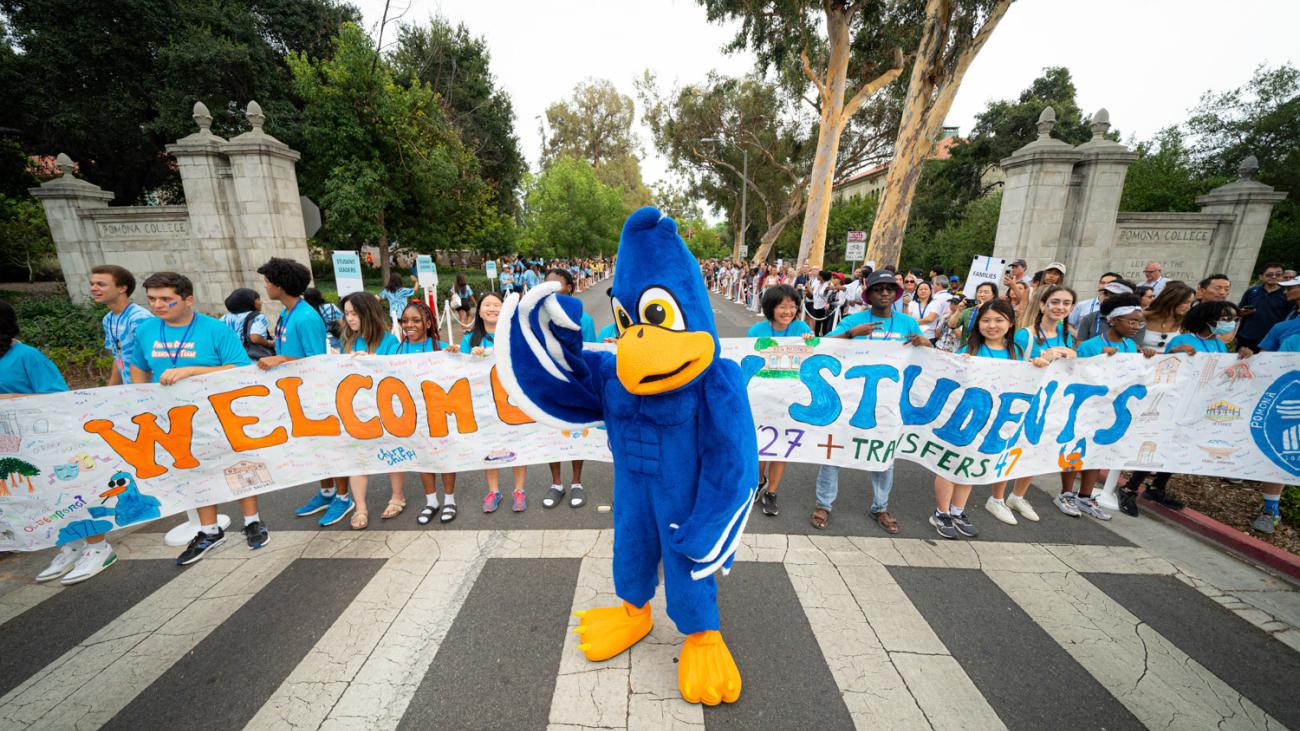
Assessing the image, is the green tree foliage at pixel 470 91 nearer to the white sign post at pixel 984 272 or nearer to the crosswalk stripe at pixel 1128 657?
the white sign post at pixel 984 272


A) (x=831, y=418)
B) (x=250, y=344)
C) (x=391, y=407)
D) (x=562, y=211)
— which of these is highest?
(x=562, y=211)

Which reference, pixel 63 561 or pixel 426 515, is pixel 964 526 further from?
pixel 63 561

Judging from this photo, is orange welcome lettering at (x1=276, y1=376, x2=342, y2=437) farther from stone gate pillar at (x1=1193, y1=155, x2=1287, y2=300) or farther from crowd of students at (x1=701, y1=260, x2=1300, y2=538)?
stone gate pillar at (x1=1193, y1=155, x2=1287, y2=300)

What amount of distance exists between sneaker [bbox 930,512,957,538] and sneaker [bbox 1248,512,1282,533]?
235 cm

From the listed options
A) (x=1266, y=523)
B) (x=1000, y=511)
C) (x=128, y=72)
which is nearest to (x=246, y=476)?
(x=1000, y=511)

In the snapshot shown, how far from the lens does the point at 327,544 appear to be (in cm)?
374

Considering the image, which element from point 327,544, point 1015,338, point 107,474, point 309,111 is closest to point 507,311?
point 327,544

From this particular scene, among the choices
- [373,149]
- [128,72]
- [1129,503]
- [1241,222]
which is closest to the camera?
[1129,503]

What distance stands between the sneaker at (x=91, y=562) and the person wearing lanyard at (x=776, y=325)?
4.92m

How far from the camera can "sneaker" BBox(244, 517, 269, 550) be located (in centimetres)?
369

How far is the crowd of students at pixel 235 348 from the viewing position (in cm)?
321

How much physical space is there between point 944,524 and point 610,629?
2907 mm

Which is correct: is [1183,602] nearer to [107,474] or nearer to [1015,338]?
[1015,338]

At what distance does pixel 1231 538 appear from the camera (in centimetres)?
370
